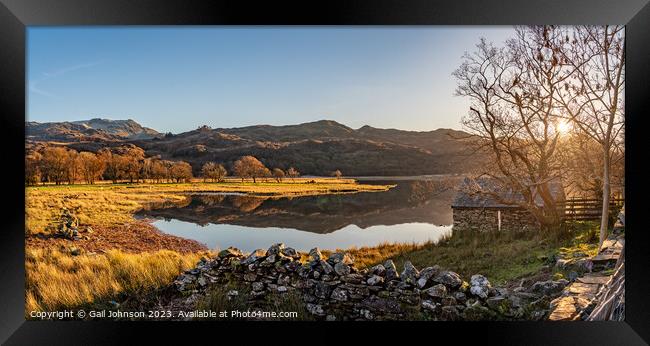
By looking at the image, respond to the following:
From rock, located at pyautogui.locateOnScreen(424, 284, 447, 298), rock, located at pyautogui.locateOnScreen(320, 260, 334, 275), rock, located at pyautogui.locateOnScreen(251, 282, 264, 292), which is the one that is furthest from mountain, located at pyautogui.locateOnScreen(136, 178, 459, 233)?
rock, located at pyautogui.locateOnScreen(424, 284, 447, 298)

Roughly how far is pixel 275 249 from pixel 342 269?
713 mm

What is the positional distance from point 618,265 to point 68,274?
5283 millimetres

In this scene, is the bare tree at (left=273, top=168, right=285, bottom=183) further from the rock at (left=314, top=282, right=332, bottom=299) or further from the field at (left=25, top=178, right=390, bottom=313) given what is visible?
the rock at (left=314, top=282, right=332, bottom=299)

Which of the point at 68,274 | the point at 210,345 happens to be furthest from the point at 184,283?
the point at 68,274

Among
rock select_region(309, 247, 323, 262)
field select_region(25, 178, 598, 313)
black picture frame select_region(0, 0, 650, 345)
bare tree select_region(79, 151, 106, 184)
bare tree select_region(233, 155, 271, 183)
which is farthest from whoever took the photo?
bare tree select_region(233, 155, 271, 183)

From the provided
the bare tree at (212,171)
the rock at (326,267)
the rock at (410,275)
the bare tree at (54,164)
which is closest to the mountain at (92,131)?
the bare tree at (54,164)

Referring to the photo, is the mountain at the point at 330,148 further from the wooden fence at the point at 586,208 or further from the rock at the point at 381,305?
the rock at the point at 381,305

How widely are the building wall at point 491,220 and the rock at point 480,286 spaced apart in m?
0.56

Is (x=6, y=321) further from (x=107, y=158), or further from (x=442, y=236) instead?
(x=442, y=236)

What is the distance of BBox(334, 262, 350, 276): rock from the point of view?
3.25 m

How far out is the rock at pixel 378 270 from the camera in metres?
3.25

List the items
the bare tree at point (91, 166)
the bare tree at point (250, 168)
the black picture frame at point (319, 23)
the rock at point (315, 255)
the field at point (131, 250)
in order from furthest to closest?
the bare tree at point (250, 168) → the bare tree at point (91, 166) → the rock at point (315, 255) → the field at point (131, 250) → the black picture frame at point (319, 23)

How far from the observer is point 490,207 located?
367 cm

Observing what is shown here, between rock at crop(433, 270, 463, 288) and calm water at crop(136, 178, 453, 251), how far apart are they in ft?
1.32
